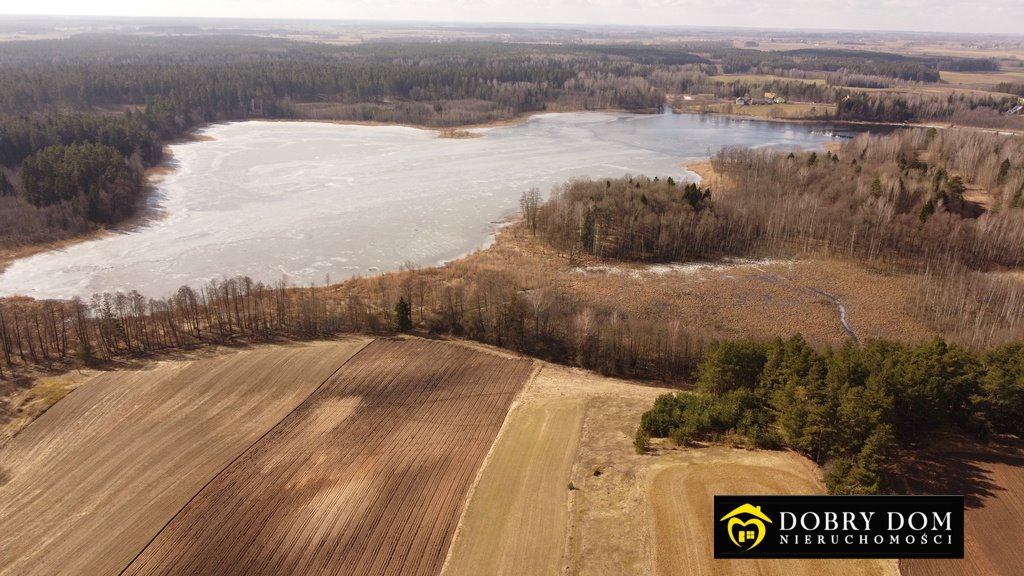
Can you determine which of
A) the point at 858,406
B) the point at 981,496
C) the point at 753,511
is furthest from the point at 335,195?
the point at 981,496

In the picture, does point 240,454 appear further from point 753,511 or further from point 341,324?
point 753,511

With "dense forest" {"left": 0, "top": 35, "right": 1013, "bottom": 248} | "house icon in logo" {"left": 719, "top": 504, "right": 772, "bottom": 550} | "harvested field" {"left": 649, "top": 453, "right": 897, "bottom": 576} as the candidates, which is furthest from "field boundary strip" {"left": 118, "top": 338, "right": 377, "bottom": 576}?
"dense forest" {"left": 0, "top": 35, "right": 1013, "bottom": 248}

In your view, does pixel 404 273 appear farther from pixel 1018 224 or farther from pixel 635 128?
pixel 635 128

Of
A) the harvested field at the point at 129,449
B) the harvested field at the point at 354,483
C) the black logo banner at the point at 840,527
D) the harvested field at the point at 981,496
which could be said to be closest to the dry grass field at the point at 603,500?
the black logo banner at the point at 840,527

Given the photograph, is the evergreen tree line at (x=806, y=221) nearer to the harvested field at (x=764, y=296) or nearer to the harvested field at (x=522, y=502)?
the harvested field at (x=764, y=296)

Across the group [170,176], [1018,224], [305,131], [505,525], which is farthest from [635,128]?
[505,525]
